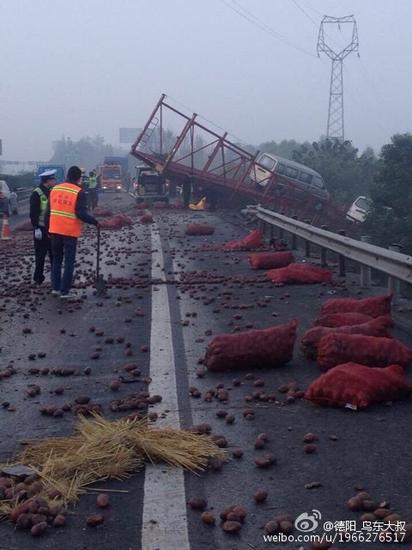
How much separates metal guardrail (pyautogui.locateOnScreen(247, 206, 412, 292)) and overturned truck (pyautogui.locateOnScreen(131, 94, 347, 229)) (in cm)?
1857

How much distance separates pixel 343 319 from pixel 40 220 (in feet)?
23.6

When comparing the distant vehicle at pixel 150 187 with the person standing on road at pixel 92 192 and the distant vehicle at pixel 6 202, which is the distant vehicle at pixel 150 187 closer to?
the person standing on road at pixel 92 192

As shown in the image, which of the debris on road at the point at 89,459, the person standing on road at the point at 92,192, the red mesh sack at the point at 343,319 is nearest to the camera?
the debris on road at the point at 89,459

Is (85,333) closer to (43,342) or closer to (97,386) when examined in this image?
(43,342)

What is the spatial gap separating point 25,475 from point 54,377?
9.34 feet

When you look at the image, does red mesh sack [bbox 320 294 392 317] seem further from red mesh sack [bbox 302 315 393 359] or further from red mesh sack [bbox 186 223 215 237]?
red mesh sack [bbox 186 223 215 237]

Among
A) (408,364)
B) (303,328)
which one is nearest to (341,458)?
(408,364)

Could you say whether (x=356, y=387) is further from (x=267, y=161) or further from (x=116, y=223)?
(x=267, y=161)

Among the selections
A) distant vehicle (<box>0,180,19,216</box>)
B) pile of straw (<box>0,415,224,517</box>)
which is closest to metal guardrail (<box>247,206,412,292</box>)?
pile of straw (<box>0,415,224,517</box>)

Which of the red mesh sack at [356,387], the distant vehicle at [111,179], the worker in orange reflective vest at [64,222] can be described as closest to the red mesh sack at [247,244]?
the worker in orange reflective vest at [64,222]

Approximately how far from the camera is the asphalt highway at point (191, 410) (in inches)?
187

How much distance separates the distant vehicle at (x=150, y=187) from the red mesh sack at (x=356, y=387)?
40710mm

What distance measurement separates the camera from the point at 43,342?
995 cm

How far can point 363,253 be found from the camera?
497 inches
